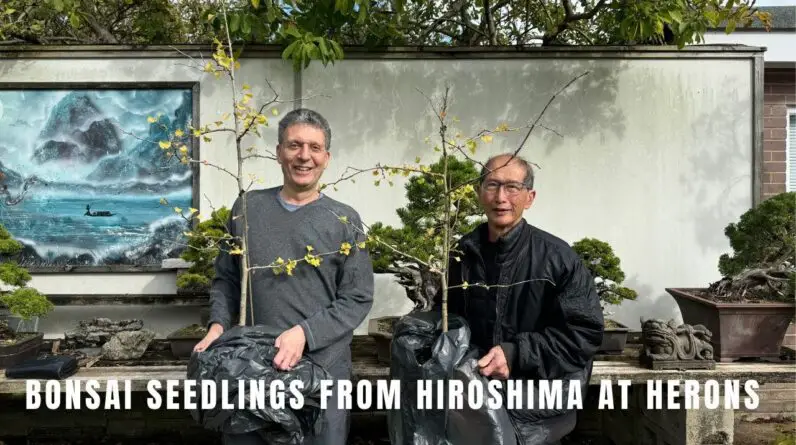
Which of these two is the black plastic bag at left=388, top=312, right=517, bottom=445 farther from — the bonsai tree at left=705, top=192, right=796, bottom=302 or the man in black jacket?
the bonsai tree at left=705, top=192, right=796, bottom=302

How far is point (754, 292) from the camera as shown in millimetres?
2818

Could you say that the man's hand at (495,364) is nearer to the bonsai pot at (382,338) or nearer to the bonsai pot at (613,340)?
the bonsai pot at (382,338)

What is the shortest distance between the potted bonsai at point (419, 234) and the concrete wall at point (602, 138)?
0.83 m

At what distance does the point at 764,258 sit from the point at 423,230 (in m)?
1.77

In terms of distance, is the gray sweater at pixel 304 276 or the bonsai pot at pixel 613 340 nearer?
the gray sweater at pixel 304 276

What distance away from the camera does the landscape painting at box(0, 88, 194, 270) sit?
356 cm

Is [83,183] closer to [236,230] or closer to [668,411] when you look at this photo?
[236,230]

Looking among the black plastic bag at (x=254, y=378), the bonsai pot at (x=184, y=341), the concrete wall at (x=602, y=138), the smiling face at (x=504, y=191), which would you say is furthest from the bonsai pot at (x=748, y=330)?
the bonsai pot at (x=184, y=341)

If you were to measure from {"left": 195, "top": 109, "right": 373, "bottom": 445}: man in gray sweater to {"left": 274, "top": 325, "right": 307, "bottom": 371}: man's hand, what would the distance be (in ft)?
0.07

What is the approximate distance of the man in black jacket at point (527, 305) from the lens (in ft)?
5.54

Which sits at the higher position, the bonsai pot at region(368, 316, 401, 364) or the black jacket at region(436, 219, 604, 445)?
the black jacket at region(436, 219, 604, 445)

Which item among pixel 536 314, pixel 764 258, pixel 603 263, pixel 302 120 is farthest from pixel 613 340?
pixel 302 120

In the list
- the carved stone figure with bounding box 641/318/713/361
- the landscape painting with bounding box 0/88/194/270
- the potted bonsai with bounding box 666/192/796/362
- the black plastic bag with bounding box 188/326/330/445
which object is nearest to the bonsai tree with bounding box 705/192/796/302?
the potted bonsai with bounding box 666/192/796/362

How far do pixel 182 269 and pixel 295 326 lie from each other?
2067 millimetres
